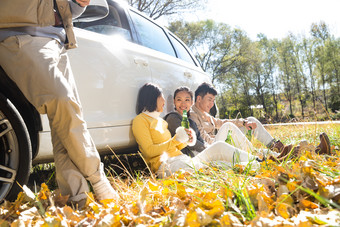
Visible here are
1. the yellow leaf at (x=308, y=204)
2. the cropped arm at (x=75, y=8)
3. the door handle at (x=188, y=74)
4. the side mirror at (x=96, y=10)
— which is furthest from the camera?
the door handle at (x=188, y=74)

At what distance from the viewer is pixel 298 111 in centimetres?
3466

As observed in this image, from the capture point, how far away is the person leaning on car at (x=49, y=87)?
177 centimetres

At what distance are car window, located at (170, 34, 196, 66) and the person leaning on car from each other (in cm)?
271

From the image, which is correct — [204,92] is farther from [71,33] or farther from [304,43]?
[304,43]

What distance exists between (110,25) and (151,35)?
76 centimetres

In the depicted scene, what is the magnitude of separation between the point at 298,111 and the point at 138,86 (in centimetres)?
3491

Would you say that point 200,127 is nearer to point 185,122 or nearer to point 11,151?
point 185,122

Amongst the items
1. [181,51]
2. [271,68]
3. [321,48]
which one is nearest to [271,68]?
[271,68]

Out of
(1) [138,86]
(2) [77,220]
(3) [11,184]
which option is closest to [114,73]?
(1) [138,86]

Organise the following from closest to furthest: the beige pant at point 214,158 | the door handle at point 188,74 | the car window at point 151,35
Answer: the beige pant at point 214,158
the car window at point 151,35
the door handle at point 188,74

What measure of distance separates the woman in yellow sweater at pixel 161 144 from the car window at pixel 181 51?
5.21ft

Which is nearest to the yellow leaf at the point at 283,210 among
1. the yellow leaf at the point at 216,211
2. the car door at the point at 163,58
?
the yellow leaf at the point at 216,211

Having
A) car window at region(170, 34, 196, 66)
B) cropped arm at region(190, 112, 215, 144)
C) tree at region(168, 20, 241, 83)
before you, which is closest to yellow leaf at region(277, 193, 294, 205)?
cropped arm at region(190, 112, 215, 144)

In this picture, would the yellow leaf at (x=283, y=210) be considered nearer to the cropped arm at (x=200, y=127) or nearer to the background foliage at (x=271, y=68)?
the cropped arm at (x=200, y=127)
